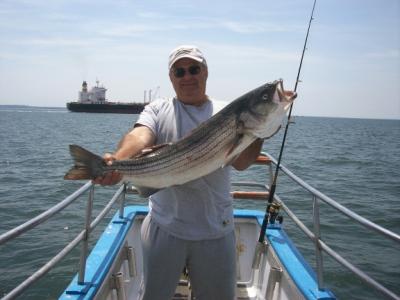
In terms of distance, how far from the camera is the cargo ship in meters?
114

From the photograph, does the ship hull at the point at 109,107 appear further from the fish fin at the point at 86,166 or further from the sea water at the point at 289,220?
the fish fin at the point at 86,166

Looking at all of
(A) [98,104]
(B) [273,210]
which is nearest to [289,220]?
(B) [273,210]

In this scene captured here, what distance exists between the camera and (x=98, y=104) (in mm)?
114312

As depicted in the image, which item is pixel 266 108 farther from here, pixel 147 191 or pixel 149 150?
pixel 147 191

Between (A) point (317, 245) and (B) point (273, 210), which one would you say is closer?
(A) point (317, 245)

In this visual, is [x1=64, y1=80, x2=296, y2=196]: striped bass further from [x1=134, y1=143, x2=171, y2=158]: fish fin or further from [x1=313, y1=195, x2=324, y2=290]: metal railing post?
[x1=313, y1=195, x2=324, y2=290]: metal railing post

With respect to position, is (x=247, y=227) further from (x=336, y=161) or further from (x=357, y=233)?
(x=336, y=161)

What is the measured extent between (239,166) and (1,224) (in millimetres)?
10384

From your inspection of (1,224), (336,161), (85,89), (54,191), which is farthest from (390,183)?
(85,89)

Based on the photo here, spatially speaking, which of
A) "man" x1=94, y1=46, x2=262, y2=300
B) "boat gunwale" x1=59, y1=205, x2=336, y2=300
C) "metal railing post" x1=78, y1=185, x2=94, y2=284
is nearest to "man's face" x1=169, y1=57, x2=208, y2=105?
"man" x1=94, y1=46, x2=262, y2=300

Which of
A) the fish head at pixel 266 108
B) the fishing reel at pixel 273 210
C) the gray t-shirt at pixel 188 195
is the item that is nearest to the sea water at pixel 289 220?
the fishing reel at pixel 273 210

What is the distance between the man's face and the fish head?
0.53 meters

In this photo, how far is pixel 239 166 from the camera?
342 centimetres

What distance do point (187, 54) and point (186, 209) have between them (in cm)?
131
